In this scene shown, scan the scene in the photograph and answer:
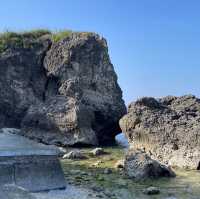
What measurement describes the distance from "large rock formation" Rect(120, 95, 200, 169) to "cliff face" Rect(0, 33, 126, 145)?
258 cm

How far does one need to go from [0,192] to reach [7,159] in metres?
3.28

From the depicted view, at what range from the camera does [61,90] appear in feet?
57.7

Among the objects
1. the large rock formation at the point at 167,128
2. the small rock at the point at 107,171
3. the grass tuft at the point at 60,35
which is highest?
the grass tuft at the point at 60,35

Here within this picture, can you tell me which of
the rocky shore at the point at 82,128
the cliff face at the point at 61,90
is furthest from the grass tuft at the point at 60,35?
the cliff face at the point at 61,90

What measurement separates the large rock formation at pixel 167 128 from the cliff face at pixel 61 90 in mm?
2575

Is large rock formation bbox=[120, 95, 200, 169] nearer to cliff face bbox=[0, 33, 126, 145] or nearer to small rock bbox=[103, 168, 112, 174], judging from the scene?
small rock bbox=[103, 168, 112, 174]

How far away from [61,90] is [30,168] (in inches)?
354

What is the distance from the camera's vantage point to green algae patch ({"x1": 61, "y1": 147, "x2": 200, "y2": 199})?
8797 millimetres

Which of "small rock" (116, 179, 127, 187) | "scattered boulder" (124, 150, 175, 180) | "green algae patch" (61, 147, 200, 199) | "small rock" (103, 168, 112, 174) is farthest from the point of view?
"small rock" (103, 168, 112, 174)

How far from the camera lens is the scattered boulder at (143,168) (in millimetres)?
10086

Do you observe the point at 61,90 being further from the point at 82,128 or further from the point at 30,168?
the point at 30,168

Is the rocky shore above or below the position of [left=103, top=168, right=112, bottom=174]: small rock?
above

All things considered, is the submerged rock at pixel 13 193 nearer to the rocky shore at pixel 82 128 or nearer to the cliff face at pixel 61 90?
the rocky shore at pixel 82 128

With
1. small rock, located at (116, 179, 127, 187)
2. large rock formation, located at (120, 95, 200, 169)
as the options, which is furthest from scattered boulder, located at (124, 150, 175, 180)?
large rock formation, located at (120, 95, 200, 169)
